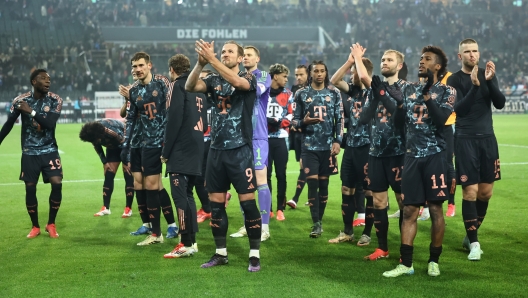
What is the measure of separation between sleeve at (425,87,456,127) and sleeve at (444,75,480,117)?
0.99 metres

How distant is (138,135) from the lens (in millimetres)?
8281

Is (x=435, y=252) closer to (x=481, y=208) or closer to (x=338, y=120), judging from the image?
(x=481, y=208)

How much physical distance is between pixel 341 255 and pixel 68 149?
1681 centimetres

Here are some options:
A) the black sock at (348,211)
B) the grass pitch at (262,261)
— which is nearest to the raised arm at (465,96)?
the grass pitch at (262,261)

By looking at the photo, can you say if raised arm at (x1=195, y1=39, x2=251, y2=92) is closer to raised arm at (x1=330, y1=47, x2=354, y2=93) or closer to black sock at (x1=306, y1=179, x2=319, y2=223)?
raised arm at (x1=330, y1=47, x2=354, y2=93)

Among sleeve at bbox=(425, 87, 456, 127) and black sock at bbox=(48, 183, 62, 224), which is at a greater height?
sleeve at bbox=(425, 87, 456, 127)

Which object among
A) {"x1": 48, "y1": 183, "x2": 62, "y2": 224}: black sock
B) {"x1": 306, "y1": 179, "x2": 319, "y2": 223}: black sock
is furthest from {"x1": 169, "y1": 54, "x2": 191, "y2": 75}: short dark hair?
{"x1": 48, "y1": 183, "x2": 62, "y2": 224}: black sock

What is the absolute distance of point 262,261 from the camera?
23.5 ft

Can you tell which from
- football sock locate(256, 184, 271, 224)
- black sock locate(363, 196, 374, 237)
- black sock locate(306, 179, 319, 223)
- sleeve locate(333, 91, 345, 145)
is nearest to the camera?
black sock locate(363, 196, 374, 237)

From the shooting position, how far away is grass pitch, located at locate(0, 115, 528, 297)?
596 cm

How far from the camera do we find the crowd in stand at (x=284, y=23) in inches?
1626

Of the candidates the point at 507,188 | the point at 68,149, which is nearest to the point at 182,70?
the point at 507,188

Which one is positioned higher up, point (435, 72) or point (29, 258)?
point (435, 72)

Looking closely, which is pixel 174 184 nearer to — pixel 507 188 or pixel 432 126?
pixel 432 126
